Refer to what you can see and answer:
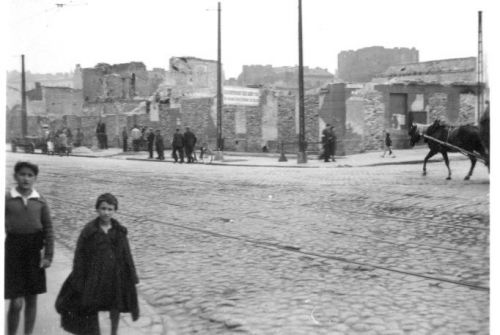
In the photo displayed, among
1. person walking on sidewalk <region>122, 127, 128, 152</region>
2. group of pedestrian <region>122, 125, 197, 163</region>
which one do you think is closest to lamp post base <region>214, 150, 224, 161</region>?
group of pedestrian <region>122, 125, 197, 163</region>

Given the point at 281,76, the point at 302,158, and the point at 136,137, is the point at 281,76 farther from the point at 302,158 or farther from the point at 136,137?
the point at 136,137

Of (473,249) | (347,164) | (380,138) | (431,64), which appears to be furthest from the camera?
(431,64)

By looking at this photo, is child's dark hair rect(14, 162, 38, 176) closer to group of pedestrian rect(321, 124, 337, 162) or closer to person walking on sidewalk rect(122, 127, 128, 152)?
person walking on sidewalk rect(122, 127, 128, 152)

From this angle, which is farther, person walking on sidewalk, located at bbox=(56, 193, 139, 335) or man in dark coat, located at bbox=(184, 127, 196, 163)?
man in dark coat, located at bbox=(184, 127, 196, 163)

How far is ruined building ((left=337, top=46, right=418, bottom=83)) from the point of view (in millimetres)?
32688

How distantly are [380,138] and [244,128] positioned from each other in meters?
4.76

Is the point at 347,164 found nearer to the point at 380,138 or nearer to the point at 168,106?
the point at 380,138

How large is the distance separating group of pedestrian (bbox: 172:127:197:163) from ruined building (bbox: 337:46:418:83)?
902 inches

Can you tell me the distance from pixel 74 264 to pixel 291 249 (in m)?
2.85

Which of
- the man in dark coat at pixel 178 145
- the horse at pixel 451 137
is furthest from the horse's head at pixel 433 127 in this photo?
the man in dark coat at pixel 178 145

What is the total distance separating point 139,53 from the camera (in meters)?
6.25

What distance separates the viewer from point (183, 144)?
9.10 m

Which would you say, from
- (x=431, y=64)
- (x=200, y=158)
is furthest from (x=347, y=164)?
(x=431, y=64)

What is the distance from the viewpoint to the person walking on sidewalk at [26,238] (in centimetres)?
419
